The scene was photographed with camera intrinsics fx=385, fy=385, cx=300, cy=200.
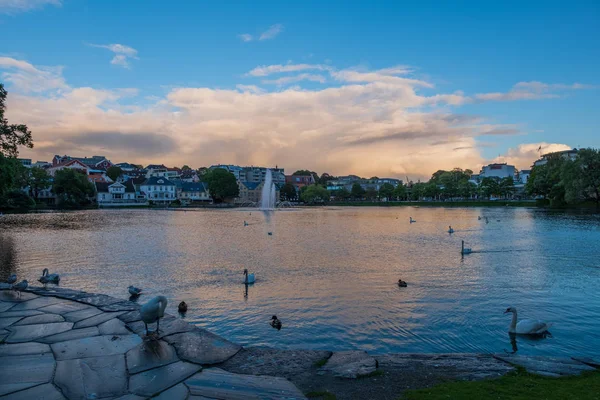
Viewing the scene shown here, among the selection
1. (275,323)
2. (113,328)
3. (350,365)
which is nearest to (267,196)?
(275,323)

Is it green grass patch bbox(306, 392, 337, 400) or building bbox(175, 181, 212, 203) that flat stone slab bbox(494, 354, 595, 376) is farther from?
building bbox(175, 181, 212, 203)

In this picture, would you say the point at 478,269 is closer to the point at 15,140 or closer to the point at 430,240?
the point at 430,240

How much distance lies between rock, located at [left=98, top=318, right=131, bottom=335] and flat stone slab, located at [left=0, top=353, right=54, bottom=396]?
5.20 feet

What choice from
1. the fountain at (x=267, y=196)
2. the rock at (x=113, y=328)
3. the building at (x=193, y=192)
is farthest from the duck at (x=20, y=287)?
the building at (x=193, y=192)

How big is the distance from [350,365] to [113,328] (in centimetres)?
594

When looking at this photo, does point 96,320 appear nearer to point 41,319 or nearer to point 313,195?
point 41,319

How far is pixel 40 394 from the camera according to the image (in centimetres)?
625

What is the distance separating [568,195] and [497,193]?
6347 cm

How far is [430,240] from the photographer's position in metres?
35.8

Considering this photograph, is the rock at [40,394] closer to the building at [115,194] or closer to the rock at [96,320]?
the rock at [96,320]

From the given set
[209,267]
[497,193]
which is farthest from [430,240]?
[497,193]

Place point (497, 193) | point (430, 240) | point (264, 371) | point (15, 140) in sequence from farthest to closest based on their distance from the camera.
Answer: point (497, 193)
point (430, 240)
point (15, 140)
point (264, 371)

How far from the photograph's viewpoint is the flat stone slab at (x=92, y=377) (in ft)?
21.0

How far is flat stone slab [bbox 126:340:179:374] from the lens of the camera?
295 inches
